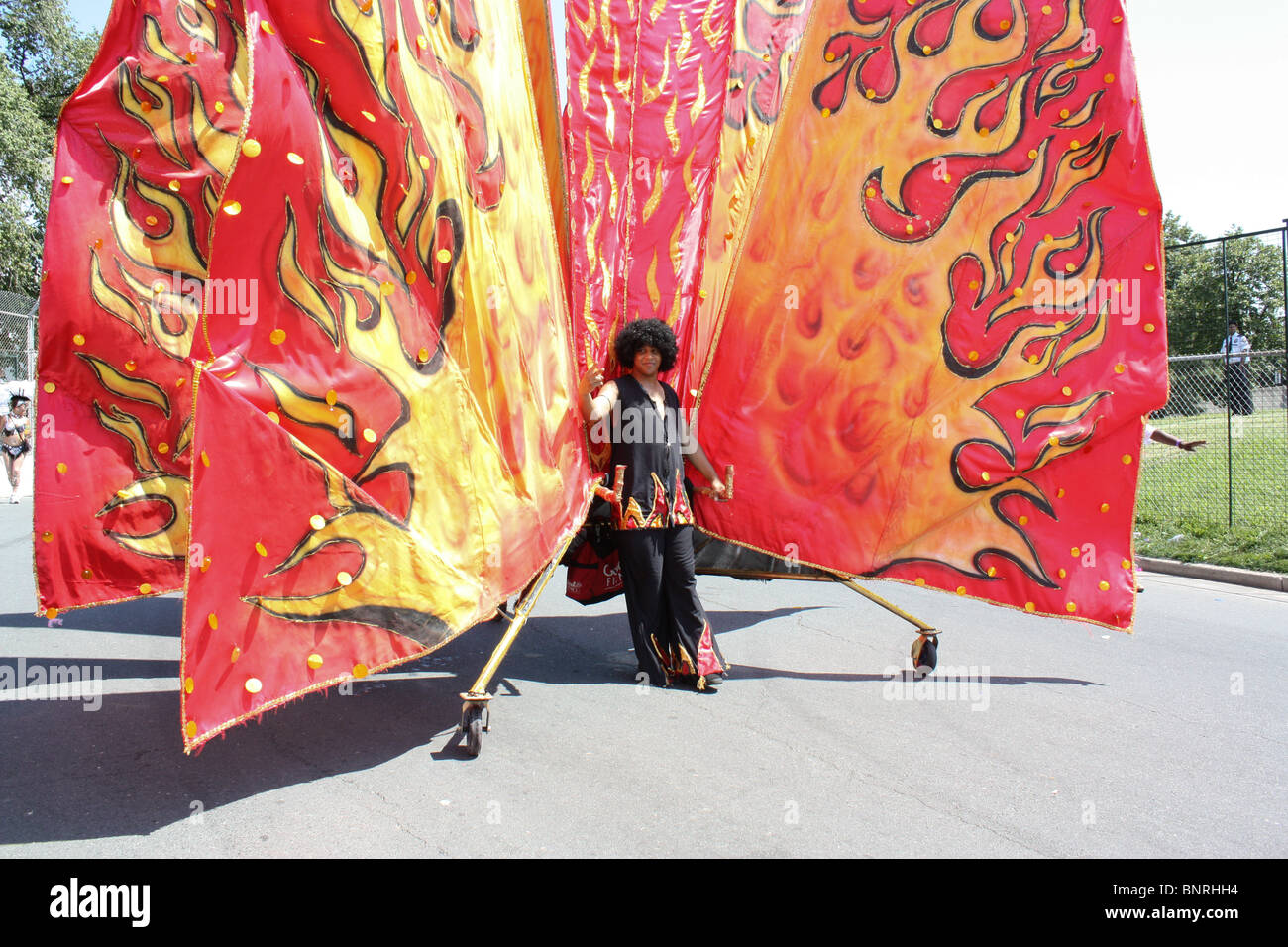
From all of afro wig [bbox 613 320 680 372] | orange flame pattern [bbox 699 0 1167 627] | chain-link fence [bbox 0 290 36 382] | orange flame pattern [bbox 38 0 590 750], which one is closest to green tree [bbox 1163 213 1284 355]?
orange flame pattern [bbox 699 0 1167 627]

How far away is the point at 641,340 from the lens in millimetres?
4852

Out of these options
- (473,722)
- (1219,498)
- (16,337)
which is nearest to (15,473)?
(16,337)

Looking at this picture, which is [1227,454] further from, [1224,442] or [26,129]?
[26,129]

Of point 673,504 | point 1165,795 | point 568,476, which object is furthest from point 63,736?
point 1165,795

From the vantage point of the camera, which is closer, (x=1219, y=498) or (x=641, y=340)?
(x=641, y=340)

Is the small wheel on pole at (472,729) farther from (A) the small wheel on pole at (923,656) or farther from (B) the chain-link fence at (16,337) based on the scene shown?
(B) the chain-link fence at (16,337)

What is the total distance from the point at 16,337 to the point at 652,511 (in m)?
16.7

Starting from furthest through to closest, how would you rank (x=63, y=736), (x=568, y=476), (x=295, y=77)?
(x=568, y=476), (x=63, y=736), (x=295, y=77)

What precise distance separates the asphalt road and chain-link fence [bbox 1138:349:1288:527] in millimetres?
4748

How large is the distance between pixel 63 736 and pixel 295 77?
2.95 m

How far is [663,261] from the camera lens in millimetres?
5129

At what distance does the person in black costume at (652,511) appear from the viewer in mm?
4840

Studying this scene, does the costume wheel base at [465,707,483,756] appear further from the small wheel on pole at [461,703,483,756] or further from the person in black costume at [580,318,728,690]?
the person in black costume at [580,318,728,690]

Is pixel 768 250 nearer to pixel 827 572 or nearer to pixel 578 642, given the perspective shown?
pixel 827 572
